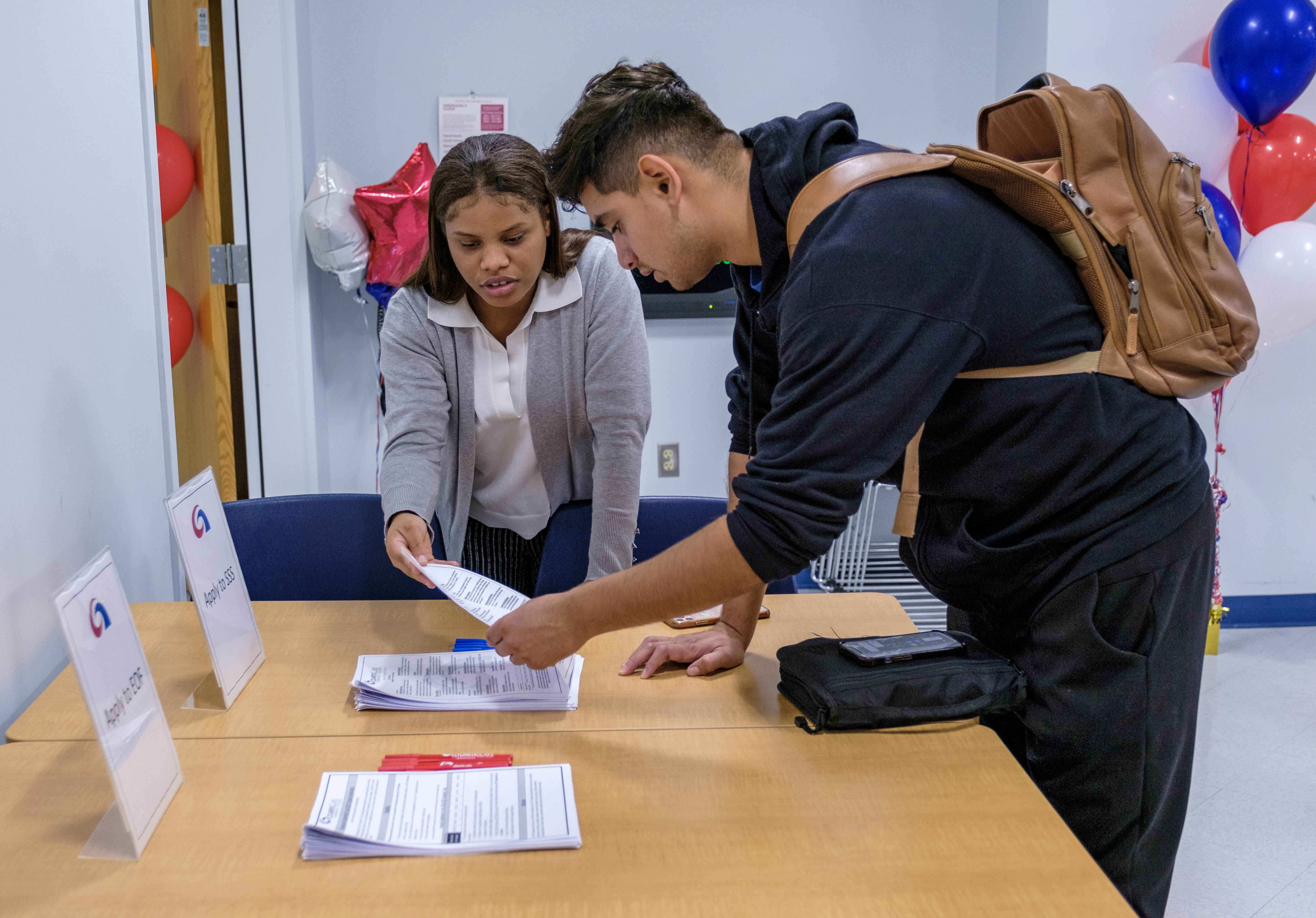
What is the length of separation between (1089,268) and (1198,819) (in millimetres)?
1758

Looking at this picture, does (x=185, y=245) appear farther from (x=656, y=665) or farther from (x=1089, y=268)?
(x=1089, y=268)

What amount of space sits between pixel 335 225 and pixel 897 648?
2610 millimetres

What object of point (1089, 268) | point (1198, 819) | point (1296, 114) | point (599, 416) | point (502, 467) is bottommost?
point (1198, 819)

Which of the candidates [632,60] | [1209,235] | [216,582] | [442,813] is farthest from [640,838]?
[632,60]

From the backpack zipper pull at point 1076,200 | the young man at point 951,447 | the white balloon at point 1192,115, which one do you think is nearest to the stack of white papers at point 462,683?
the young man at point 951,447

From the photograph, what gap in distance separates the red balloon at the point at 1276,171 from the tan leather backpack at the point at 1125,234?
7.13ft

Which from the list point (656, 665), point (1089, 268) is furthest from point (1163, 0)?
point (656, 665)

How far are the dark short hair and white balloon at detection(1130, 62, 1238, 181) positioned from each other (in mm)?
2313

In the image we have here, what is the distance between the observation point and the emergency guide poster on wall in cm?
359

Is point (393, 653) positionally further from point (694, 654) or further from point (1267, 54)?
point (1267, 54)

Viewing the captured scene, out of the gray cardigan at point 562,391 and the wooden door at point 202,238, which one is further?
the wooden door at point 202,238

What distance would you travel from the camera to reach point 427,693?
1287mm

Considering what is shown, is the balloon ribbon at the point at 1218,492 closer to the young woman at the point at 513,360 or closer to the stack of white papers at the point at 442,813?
the young woman at the point at 513,360

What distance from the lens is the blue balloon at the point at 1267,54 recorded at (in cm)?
280
